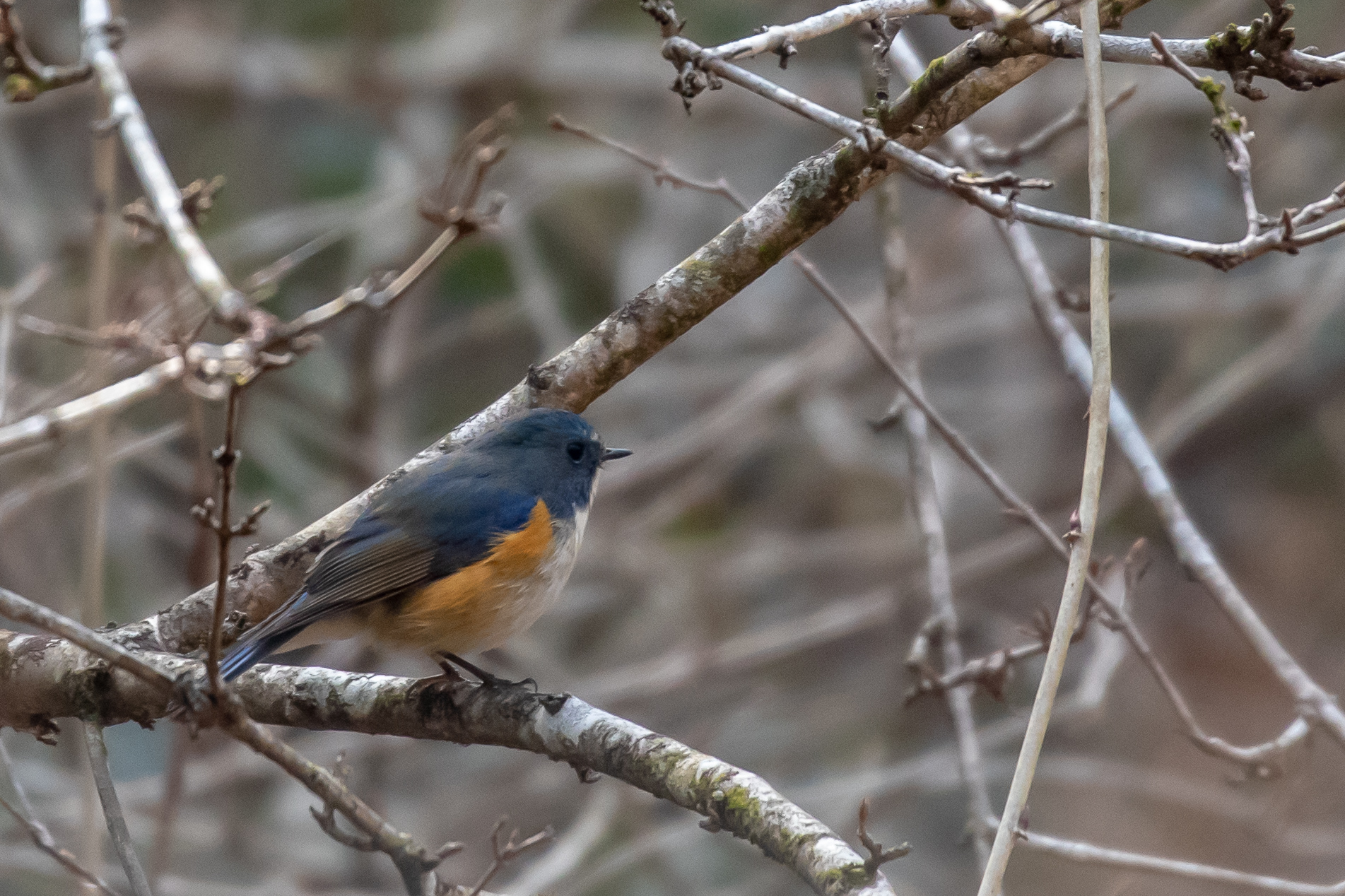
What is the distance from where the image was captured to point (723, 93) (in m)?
7.23

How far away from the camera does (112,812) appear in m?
2.19

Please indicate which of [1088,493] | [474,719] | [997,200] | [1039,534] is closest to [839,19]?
[997,200]

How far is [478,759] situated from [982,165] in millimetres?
4539

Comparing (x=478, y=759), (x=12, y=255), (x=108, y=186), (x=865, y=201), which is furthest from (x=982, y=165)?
(x=12, y=255)

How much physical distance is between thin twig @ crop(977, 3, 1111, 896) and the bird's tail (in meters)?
1.67

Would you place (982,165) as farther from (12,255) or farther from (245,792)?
(12,255)

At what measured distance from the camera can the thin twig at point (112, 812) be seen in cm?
203

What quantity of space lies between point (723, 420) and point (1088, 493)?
4.60 meters

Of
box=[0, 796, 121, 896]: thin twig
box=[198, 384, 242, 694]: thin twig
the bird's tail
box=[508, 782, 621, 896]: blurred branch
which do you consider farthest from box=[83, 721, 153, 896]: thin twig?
box=[508, 782, 621, 896]: blurred branch

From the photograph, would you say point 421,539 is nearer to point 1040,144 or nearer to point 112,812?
point 112,812

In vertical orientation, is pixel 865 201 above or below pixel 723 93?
below

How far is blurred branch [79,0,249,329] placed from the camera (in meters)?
1.54

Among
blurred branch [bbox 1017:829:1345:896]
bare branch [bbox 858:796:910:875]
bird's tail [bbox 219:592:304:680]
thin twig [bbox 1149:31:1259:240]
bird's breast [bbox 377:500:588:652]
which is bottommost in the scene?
bare branch [bbox 858:796:910:875]

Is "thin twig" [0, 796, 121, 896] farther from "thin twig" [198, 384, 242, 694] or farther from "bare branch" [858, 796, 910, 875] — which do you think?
"bare branch" [858, 796, 910, 875]
